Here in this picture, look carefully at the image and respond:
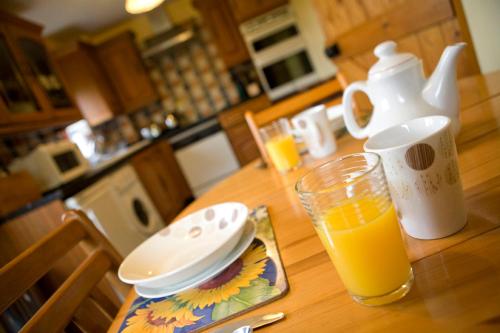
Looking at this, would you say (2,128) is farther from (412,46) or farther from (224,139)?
(412,46)

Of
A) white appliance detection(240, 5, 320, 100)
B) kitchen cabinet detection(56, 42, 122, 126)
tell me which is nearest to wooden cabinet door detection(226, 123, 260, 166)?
white appliance detection(240, 5, 320, 100)

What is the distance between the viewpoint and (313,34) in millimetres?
3926

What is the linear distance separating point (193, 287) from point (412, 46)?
1.88m

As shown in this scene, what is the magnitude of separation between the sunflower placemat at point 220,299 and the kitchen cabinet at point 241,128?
3.17 m

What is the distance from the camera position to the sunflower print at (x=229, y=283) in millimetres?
484

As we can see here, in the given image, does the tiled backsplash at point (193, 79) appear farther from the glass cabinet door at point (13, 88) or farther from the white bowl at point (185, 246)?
the white bowl at point (185, 246)

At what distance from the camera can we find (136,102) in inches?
163

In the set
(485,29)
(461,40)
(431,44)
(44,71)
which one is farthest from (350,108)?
(44,71)

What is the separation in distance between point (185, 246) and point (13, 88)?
2437 mm

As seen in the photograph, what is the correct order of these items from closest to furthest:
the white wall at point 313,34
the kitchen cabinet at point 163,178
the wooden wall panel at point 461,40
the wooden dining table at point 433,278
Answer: the wooden dining table at point 433,278 → the wooden wall panel at point 461,40 → the kitchen cabinet at point 163,178 → the white wall at point 313,34

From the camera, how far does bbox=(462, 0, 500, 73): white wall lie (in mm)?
1344

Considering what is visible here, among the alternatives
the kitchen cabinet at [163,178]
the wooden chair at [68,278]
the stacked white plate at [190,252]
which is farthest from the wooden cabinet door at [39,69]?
the stacked white plate at [190,252]

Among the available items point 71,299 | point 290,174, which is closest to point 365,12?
point 290,174

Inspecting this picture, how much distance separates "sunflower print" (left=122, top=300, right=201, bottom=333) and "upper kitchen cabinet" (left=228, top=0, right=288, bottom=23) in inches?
144
